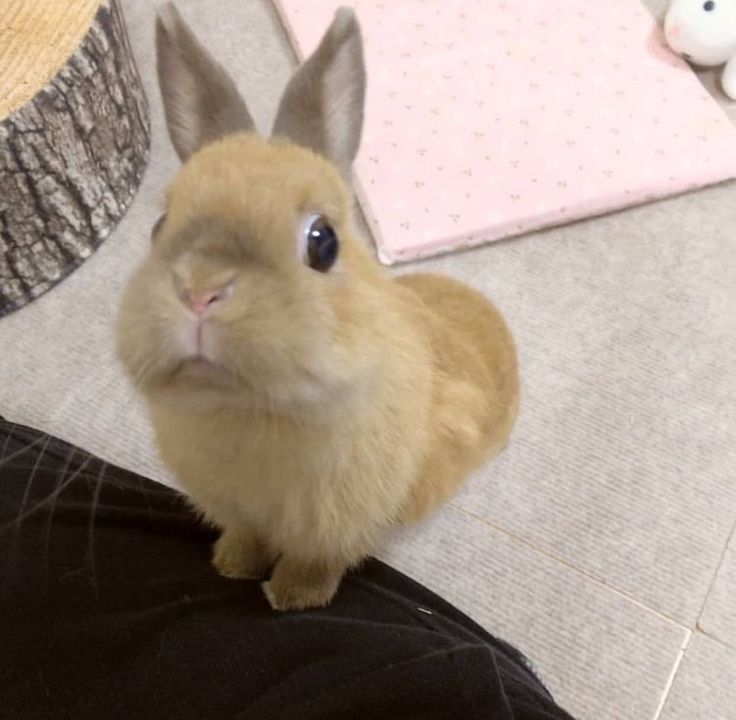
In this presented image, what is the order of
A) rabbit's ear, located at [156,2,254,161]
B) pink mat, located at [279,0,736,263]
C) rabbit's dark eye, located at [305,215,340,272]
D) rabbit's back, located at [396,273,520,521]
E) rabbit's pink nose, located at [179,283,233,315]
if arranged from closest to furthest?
rabbit's pink nose, located at [179,283,233,315]
rabbit's dark eye, located at [305,215,340,272]
rabbit's ear, located at [156,2,254,161]
rabbit's back, located at [396,273,520,521]
pink mat, located at [279,0,736,263]

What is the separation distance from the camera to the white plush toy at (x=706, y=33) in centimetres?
168

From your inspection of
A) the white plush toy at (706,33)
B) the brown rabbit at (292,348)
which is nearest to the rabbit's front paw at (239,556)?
the brown rabbit at (292,348)

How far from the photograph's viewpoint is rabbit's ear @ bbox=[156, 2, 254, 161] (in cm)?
88

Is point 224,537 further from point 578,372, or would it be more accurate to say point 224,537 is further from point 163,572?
point 578,372

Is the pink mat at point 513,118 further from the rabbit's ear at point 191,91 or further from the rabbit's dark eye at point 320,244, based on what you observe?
the rabbit's dark eye at point 320,244

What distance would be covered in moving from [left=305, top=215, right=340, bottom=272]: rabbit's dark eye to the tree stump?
29.5 inches

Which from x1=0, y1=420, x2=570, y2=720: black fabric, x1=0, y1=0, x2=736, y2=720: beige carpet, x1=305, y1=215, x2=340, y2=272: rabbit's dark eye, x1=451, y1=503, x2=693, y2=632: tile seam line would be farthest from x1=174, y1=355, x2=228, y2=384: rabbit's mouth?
x1=451, y1=503, x2=693, y2=632: tile seam line

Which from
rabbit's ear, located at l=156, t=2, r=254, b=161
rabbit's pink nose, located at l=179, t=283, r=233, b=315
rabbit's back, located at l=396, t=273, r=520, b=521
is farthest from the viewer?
rabbit's back, located at l=396, t=273, r=520, b=521

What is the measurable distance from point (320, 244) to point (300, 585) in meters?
0.43

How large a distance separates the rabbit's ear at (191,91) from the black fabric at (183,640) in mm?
427

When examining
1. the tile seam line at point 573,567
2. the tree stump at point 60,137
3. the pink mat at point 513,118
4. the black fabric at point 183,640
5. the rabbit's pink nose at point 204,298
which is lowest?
the tile seam line at point 573,567

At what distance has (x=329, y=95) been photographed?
909 mm

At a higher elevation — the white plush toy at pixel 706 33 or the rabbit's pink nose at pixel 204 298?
the rabbit's pink nose at pixel 204 298

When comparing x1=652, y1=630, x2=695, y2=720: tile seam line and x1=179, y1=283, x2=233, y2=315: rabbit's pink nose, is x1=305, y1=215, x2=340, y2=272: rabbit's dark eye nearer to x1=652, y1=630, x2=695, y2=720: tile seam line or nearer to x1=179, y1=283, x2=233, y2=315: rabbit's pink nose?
x1=179, y1=283, x2=233, y2=315: rabbit's pink nose
